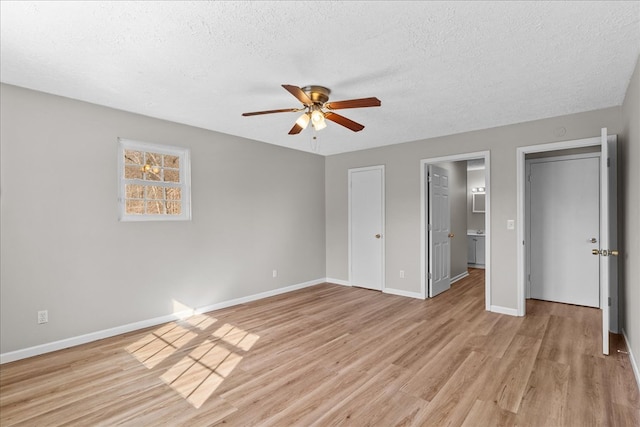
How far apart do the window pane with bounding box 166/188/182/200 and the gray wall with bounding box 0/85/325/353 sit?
0.19 metres

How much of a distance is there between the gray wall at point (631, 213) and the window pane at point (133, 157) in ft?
15.7

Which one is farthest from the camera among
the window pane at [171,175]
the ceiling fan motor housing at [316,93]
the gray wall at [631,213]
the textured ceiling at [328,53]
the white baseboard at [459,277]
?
the white baseboard at [459,277]

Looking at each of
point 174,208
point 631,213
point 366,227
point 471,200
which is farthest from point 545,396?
point 471,200

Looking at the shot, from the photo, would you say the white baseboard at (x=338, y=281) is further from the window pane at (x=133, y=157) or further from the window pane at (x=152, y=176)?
the window pane at (x=133, y=157)

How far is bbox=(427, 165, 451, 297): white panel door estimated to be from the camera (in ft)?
16.9

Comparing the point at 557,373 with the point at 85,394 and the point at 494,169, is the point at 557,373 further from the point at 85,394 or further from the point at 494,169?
the point at 85,394

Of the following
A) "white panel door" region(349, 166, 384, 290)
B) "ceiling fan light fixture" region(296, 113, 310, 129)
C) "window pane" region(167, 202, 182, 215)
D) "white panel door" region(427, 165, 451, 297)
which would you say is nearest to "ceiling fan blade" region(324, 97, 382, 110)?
"ceiling fan light fixture" region(296, 113, 310, 129)

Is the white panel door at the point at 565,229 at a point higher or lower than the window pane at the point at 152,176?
lower

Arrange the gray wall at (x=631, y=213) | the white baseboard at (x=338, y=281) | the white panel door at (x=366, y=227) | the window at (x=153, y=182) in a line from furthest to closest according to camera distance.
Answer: the white baseboard at (x=338, y=281)
the white panel door at (x=366, y=227)
the window at (x=153, y=182)
the gray wall at (x=631, y=213)

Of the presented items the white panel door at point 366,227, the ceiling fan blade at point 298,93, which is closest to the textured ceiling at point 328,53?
the ceiling fan blade at point 298,93

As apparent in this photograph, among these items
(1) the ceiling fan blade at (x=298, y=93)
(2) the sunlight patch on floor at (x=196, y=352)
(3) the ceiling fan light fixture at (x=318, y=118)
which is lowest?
(2) the sunlight patch on floor at (x=196, y=352)

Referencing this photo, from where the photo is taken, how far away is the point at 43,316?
3.09 metres

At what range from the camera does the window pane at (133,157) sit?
373 centimetres

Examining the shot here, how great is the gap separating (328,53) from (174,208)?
2.83 metres
